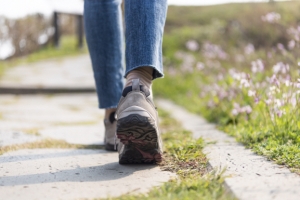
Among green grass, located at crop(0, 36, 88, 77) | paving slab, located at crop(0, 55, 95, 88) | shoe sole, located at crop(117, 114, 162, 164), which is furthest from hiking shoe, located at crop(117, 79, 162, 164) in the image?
green grass, located at crop(0, 36, 88, 77)

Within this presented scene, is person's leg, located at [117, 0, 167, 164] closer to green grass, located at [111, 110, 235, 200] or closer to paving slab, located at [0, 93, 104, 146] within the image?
green grass, located at [111, 110, 235, 200]

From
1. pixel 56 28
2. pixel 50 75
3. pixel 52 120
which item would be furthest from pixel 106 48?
pixel 56 28

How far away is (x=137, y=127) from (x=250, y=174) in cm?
37

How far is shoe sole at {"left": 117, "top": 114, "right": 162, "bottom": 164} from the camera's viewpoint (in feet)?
4.13

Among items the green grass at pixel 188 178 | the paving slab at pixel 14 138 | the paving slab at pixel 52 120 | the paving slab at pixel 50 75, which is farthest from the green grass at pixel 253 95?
the paving slab at pixel 50 75

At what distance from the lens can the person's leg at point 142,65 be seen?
1.35 m

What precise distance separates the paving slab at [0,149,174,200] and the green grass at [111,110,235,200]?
0.05 m

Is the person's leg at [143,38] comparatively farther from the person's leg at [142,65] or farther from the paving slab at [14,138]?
the paving slab at [14,138]

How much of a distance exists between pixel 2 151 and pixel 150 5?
0.82 metres

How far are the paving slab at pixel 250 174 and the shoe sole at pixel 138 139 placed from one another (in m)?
0.20

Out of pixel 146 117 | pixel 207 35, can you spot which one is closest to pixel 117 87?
pixel 146 117

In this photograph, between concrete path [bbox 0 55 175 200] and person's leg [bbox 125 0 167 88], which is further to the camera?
person's leg [bbox 125 0 167 88]

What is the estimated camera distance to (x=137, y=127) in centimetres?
127

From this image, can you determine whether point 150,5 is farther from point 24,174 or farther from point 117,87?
point 24,174
